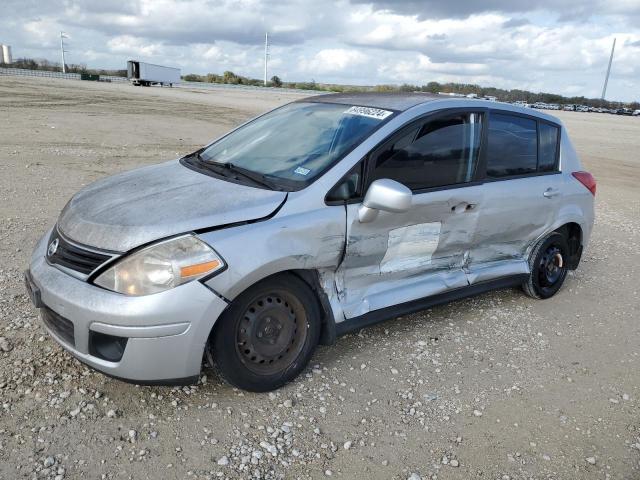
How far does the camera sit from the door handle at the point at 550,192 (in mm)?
4582

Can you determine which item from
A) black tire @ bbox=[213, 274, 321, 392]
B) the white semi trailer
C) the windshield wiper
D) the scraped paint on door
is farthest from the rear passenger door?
the white semi trailer

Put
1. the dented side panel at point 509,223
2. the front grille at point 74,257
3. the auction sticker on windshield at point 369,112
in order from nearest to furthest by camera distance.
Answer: the front grille at point 74,257 → the auction sticker on windshield at point 369,112 → the dented side panel at point 509,223

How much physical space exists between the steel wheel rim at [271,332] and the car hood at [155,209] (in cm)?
52

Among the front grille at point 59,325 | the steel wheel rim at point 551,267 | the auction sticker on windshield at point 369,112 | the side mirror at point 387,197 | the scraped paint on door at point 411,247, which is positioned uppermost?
the auction sticker on windshield at point 369,112

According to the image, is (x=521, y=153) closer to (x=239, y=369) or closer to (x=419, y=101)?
(x=419, y=101)

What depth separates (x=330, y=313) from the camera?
330 cm

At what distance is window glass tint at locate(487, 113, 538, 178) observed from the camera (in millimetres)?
4211

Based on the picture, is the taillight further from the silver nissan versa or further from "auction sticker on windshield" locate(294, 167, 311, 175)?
"auction sticker on windshield" locate(294, 167, 311, 175)

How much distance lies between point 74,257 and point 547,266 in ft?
13.0

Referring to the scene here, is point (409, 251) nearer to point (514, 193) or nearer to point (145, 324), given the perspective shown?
point (514, 193)

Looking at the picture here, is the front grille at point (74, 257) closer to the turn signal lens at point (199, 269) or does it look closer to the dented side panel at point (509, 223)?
the turn signal lens at point (199, 269)

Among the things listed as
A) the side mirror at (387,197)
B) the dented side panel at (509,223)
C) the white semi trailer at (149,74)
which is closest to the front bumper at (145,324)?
the side mirror at (387,197)

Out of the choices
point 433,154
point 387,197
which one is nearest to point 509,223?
point 433,154

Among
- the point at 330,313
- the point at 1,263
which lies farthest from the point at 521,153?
the point at 1,263
